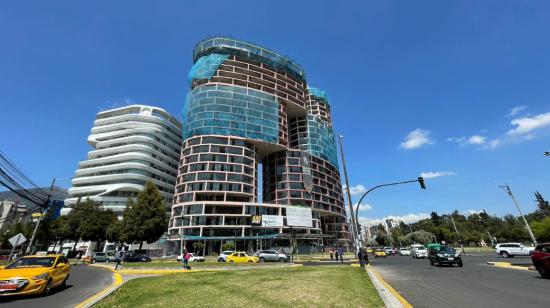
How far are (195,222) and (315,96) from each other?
86.9 meters

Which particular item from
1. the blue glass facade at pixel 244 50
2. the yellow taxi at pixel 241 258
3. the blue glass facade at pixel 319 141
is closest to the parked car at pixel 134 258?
the yellow taxi at pixel 241 258

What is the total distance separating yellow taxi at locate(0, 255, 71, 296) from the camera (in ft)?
32.6

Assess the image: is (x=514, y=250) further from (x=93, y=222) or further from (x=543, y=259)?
(x=93, y=222)

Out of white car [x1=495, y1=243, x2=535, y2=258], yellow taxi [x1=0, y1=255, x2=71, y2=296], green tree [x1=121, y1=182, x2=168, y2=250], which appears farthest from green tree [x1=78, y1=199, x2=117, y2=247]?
white car [x1=495, y1=243, x2=535, y2=258]

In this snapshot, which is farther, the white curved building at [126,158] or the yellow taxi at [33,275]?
the white curved building at [126,158]

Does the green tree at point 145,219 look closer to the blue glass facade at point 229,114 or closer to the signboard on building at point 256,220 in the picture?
the signboard on building at point 256,220

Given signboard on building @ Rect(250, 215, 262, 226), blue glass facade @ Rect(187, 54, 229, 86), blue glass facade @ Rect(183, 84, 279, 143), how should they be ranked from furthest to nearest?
blue glass facade @ Rect(187, 54, 229, 86) < blue glass facade @ Rect(183, 84, 279, 143) < signboard on building @ Rect(250, 215, 262, 226)

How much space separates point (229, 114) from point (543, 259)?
78.1 m

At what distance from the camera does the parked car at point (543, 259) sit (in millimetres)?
14166

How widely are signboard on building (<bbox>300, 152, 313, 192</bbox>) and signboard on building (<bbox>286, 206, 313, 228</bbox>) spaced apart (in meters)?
15.6

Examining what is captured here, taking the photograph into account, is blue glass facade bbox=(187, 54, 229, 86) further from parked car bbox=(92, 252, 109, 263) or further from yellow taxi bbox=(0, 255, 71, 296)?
yellow taxi bbox=(0, 255, 71, 296)

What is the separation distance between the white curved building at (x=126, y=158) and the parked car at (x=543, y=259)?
87.6m

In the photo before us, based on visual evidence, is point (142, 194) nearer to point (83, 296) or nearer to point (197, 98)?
point (197, 98)

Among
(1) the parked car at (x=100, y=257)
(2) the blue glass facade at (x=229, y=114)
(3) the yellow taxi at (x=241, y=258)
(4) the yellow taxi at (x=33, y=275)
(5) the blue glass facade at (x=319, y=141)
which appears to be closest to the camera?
(4) the yellow taxi at (x=33, y=275)
